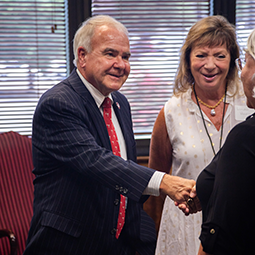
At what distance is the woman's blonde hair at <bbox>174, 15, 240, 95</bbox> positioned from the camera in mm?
2082

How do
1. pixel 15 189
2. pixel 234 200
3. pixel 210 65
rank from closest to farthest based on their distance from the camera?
1. pixel 234 200
2. pixel 210 65
3. pixel 15 189

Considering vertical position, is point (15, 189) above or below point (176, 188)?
below

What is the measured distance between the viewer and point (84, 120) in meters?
1.68

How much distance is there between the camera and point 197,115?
84.6 inches

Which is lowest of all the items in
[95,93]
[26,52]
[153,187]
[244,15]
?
[153,187]

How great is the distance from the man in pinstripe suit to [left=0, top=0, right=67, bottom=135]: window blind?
1.49m

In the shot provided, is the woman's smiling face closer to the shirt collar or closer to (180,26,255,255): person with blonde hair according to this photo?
the shirt collar

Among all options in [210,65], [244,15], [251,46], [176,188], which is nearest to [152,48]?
[244,15]

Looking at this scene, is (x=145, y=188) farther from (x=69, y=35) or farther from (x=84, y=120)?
(x=69, y=35)

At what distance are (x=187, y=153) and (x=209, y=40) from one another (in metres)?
0.72

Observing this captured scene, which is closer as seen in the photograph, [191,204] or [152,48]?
[191,204]

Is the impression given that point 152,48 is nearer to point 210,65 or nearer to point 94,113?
point 210,65

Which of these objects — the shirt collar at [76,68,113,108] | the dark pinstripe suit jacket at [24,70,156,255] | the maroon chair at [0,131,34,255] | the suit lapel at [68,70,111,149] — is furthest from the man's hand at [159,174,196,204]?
the maroon chair at [0,131,34,255]

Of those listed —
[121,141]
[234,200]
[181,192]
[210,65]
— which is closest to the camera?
[234,200]
